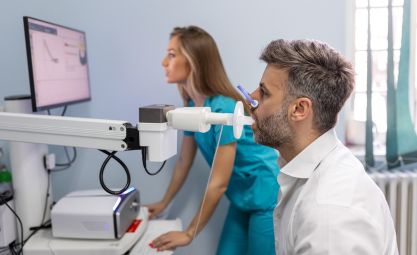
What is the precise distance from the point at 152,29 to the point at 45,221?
99cm

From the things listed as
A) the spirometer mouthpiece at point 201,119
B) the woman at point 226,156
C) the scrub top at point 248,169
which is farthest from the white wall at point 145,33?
the spirometer mouthpiece at point 201,119

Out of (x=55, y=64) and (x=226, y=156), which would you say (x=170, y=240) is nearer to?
(x=226, y=156)

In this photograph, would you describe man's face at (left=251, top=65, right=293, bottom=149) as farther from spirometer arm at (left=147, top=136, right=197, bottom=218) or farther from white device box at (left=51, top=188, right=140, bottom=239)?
spirometer arm at (left=147, top=136, right=197, bottom=218)

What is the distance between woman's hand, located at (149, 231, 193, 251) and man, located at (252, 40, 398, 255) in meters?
0.41

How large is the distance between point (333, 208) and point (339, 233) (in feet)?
0.17

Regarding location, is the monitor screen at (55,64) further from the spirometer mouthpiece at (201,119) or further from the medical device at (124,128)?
the spirometer mouthpiece at (201,119)

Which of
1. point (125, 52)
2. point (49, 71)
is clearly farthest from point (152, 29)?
point (49, 71)

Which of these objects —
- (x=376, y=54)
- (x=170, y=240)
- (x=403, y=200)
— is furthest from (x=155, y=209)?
(x=376, y=54)

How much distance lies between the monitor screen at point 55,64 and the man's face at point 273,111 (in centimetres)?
74

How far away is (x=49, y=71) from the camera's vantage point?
1.28 meters

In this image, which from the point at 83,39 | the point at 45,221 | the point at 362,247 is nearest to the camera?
the point at 362,247

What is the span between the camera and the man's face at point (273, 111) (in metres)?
0.95

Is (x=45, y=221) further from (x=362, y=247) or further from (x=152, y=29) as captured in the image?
(x=362, y=247)

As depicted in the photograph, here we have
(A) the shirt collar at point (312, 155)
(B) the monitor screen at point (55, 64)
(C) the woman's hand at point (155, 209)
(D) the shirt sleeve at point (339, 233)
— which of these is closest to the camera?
(D) the shirt sleeve at point (339, 233)
